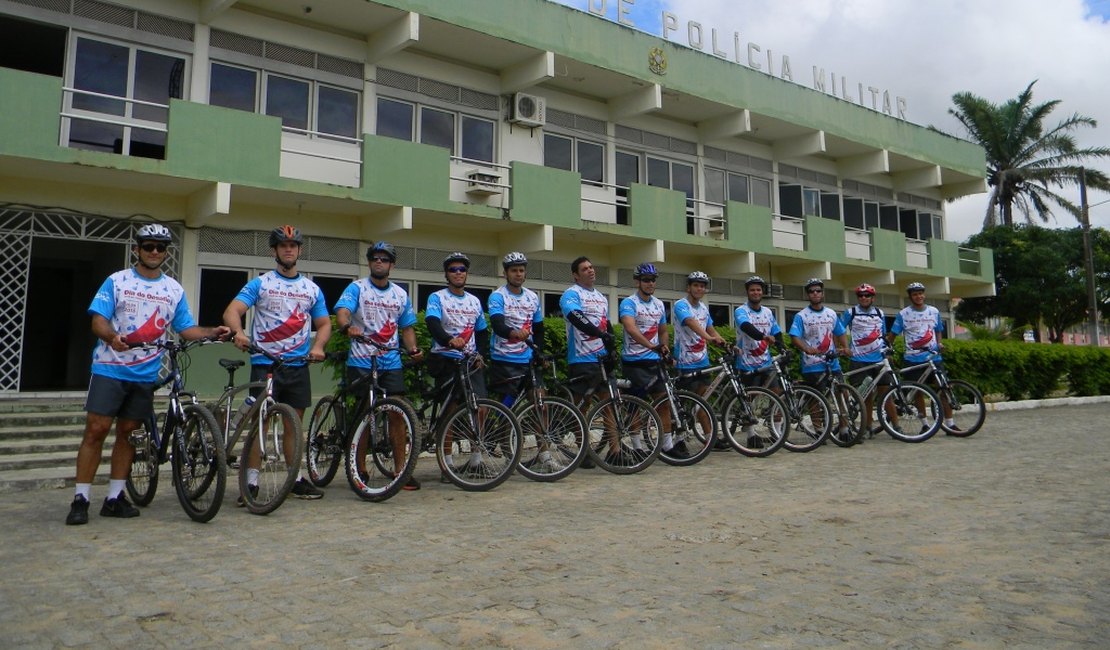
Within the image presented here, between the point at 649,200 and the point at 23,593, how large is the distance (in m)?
14.8

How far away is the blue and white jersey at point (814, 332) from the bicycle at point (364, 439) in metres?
5.54

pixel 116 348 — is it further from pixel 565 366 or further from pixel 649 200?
pixel 649 200

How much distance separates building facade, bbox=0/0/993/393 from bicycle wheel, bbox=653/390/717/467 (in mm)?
7427

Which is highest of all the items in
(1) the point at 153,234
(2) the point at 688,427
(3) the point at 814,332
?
(1) the point at 153,234

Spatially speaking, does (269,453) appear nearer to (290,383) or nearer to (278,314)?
(290,383)

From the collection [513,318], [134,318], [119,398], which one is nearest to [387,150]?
[513,318]

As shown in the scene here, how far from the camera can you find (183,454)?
552cm

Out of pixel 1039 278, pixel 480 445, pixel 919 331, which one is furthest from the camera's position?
pixel 1039 278

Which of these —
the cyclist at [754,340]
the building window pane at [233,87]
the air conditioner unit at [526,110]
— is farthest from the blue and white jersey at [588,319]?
the air conditioner unit at [526,110]

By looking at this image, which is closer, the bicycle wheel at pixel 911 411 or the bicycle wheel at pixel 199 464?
the bicycle wheel at pixel 199 464

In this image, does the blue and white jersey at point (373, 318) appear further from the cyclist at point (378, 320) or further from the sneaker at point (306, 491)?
the sneaker at point (306, 491)

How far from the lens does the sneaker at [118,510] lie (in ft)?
18.1

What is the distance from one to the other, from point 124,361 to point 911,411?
8526 millimetres

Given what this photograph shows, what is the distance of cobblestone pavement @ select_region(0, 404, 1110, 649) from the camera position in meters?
3.12
